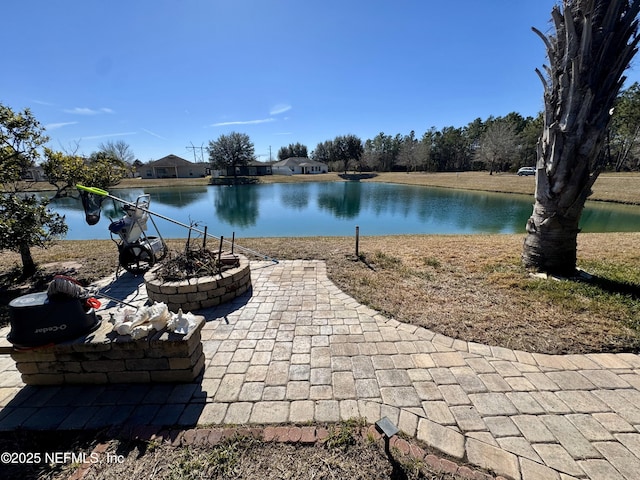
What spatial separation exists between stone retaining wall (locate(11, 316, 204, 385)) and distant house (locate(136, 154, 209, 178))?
48250mm

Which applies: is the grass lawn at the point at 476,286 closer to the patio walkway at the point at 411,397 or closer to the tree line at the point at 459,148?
the patio walkway at the point at 411,397

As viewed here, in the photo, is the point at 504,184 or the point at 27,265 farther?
the point at 504,184

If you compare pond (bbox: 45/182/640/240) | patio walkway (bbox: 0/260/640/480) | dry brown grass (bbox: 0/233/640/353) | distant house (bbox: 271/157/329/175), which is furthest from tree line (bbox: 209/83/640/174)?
patio walkway (bbox: 0/260/640/480)

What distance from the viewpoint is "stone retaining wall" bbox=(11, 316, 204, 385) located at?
6.78 feet

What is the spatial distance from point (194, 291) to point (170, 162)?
157ft

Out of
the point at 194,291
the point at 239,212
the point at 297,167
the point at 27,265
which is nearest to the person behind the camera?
the point at 194,291

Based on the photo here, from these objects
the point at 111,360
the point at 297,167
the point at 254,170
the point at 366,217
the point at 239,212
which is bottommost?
the point at 366,217

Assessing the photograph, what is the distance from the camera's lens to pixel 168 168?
44.0 metres

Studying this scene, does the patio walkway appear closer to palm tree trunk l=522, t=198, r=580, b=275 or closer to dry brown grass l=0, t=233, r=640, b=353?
dry brown grass l=0, t=233, r=640, b=353

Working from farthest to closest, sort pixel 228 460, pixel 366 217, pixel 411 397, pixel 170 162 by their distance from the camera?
pixel 170 162
pixel 366 217
pixel 411 397
pixel 228 460

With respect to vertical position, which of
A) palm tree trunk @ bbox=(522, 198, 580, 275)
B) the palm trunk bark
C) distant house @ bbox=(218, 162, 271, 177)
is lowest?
palm tree trunk @ bbox=(522, 198, 580, 275)

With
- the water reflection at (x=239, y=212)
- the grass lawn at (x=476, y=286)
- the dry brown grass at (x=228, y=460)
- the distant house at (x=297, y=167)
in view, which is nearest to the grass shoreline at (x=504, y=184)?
the grass lawn at (x=476, y=286)

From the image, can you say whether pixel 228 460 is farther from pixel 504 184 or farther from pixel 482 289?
pixel 504 184

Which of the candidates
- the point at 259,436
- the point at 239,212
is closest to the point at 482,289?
the point at 259,436
